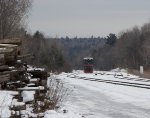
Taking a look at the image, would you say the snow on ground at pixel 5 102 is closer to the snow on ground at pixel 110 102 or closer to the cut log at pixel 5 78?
the cut log at pixel 5 78

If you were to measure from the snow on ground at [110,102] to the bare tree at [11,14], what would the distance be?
730 cm

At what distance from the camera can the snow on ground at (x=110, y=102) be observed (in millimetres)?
16562

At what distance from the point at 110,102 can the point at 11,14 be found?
45.8 feet

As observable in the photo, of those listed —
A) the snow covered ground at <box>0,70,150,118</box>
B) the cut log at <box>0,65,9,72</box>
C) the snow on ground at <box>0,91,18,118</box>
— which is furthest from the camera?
the cut log at <box>0,65,9,72</box>

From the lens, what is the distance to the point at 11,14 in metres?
31.9

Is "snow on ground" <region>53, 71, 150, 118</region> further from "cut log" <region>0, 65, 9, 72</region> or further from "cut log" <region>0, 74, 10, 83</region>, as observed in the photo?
"cut log" <region>0, 65, 9, 72</region>

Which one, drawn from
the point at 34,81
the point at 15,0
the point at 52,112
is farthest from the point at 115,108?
the point at 15,0

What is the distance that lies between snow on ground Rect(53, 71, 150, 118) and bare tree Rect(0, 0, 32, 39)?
730 cm

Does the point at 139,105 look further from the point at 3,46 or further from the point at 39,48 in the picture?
the point at 39,48

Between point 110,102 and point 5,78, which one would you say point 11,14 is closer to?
point 110,102

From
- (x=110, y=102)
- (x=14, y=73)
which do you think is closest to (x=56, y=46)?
(x=110, y=102)

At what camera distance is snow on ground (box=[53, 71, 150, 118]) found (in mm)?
16562

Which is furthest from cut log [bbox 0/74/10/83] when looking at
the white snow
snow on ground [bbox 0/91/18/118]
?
the white snow

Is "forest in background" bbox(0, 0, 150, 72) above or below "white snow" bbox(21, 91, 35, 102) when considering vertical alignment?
above
